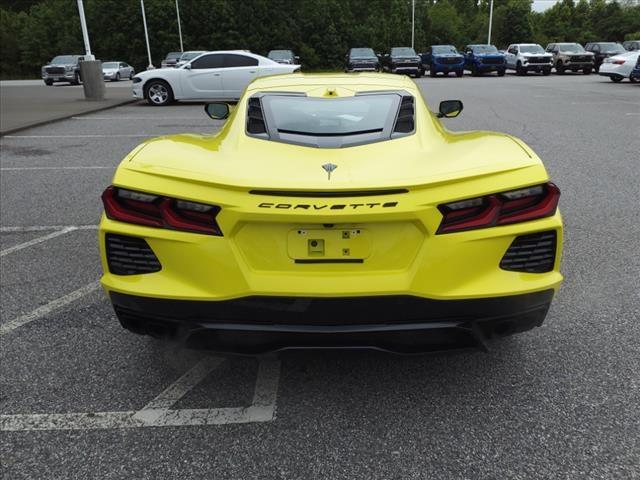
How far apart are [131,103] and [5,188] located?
12088mm

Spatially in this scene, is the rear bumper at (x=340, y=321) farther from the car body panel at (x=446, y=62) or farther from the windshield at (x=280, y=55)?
the car body panel at (x=446, y=62)

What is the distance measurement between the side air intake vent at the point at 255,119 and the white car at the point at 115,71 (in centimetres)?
3653

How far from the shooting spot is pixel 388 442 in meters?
2.43

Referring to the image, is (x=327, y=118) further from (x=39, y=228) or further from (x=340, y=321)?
(x=39, y=228)

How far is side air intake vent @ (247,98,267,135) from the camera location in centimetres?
306

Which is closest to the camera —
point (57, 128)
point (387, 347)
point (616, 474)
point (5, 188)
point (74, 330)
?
point (616, 474)

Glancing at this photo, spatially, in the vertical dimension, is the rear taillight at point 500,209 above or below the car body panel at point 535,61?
above

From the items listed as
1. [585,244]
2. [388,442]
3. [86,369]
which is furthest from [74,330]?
[585,244]

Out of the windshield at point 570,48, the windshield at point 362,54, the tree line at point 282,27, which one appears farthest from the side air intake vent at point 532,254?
the tree line at point 282,27

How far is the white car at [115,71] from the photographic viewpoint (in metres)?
37.6

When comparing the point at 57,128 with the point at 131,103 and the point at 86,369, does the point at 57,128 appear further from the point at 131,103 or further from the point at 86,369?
the point at 86,369

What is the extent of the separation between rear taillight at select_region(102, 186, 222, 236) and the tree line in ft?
197

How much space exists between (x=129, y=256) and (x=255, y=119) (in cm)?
111

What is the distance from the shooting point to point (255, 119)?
320cm
